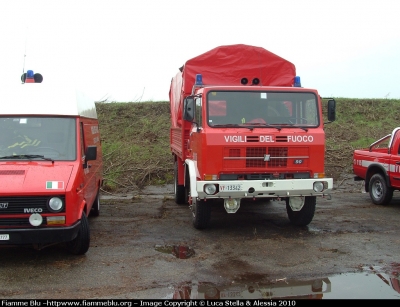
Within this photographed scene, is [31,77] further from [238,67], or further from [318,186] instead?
[318,186]

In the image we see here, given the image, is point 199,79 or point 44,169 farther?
point 199,79

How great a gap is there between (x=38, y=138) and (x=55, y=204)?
1.42 metres

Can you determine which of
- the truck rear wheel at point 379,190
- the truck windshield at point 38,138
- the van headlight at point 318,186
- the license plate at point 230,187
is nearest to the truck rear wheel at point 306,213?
the van headlight at point 318,186

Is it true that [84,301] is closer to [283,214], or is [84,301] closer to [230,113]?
[230,113]

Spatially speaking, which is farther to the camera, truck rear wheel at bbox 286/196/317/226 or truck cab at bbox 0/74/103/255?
truck rear wheel at bbox 286/196/317/226

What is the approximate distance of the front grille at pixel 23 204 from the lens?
6086 millimetres

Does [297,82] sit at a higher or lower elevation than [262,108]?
higher

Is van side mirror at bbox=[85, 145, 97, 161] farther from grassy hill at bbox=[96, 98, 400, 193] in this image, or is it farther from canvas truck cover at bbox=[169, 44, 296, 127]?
grassy hill at bbox=[96, 98, 400, 193]

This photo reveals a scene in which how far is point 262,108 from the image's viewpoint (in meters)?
8.16

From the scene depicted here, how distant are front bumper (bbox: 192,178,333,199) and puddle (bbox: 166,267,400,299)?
205cm

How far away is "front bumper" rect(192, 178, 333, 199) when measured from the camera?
762 centimetres

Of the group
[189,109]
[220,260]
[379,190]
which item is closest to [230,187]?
[220,260]

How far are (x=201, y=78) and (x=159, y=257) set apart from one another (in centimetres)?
385

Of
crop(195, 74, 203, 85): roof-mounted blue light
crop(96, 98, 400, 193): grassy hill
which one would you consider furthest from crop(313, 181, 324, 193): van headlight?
crop(96, 98, 400, 193): grassy hill
